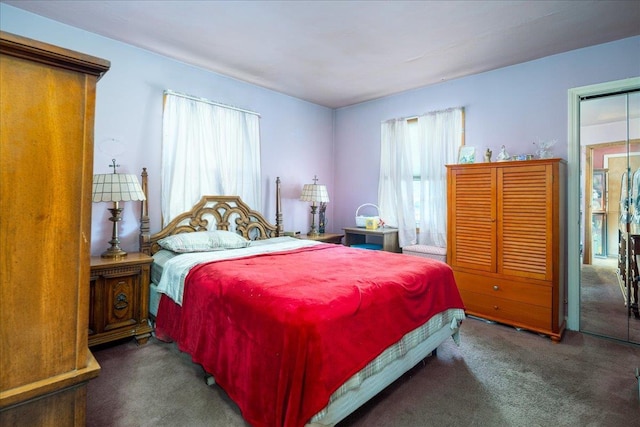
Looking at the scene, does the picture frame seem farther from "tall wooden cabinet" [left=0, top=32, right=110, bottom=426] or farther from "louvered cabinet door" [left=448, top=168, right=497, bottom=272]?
"tall wooden cabinet" [left=0, top=32, right=110, bottom=426]

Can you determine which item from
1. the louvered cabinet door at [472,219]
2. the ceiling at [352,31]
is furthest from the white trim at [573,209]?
the louvered cabinet door at [472,219]

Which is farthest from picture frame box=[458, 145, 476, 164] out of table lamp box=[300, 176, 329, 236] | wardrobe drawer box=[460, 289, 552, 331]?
table lamp box=[300, 176, 329, 236]

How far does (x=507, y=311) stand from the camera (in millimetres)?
3080

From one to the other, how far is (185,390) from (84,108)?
1960 mm

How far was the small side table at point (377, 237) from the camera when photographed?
4105 millimetres

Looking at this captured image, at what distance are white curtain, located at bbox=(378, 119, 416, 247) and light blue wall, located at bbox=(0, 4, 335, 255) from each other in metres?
1.44

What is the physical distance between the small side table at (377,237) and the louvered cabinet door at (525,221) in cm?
132

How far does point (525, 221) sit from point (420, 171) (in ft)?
4.72

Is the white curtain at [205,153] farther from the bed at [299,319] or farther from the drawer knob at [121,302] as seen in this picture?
the drawer knob at [121,302]

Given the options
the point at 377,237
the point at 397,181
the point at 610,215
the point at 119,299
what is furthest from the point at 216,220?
the point at 610,215

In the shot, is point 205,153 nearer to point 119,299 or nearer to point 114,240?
point 114,240

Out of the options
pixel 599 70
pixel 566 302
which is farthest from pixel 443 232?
pixel 599 70

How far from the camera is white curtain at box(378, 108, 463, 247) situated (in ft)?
12.8

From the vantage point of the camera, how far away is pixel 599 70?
2.98m
